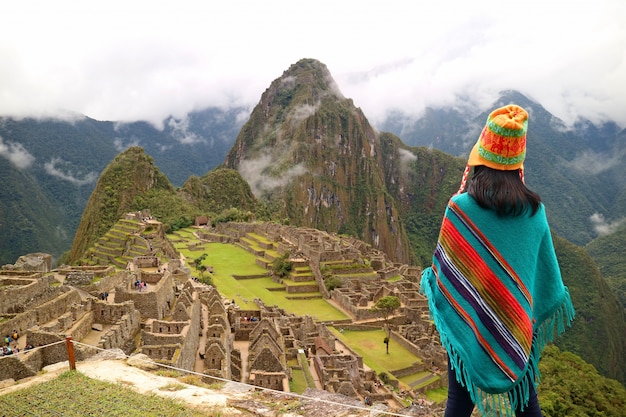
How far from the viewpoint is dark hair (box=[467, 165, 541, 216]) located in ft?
9.89

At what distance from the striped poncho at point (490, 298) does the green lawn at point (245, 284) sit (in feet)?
66.4

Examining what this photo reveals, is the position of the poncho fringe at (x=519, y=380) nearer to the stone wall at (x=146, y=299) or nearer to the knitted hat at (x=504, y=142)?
the knitted hat at (x=504, y=142)

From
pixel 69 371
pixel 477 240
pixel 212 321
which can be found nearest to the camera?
pixel 477 240

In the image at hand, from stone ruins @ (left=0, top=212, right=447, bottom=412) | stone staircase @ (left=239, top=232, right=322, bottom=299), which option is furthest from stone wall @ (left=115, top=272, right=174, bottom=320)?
stone staircase @ (left=239, top=232, right=322, bottom=299)

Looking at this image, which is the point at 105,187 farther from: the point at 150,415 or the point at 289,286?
the point at 150,415

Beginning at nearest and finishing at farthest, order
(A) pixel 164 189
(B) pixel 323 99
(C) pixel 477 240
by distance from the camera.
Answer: (C) pixel 477 240 → (A) pixel 164 189 → (B) pixel 323 99

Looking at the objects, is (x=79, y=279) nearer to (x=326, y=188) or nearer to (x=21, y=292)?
(x=21, y=292)

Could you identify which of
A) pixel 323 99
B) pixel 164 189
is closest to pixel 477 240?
pixel 164 189

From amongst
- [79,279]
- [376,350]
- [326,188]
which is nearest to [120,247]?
[79,279]

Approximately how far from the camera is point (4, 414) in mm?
5625

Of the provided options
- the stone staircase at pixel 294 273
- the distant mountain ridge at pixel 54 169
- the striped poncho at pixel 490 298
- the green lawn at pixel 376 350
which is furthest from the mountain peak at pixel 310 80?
the striped poncho at pixel 490 298

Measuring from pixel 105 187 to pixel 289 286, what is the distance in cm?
3714

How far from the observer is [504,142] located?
10.1 ft

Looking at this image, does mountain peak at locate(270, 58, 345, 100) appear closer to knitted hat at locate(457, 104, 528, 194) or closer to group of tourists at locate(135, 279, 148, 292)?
group of tourists at locate(135, 279, 148, 292)
